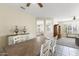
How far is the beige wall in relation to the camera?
1.32 m

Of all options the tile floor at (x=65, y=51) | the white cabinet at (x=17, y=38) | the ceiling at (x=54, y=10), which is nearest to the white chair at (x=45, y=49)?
the tile floor at (x=65, y=51)

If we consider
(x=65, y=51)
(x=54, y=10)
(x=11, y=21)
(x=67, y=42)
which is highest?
(x=54, y=10)

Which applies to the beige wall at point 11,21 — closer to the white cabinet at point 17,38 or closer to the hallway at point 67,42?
the white cabinet at point 17,38

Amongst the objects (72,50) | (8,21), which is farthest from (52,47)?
(8,21)

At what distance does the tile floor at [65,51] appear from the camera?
4.43 ft

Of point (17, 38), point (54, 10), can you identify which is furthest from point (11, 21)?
point (54, 10)

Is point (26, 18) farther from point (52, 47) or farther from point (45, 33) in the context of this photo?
point (52, 47)

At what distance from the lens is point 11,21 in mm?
1375

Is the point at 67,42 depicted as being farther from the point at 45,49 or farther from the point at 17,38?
the point at 17,38

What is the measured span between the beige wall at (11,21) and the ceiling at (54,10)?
0.21 ft

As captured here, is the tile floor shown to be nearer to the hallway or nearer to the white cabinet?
the hallway

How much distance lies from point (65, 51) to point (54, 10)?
1.86 ft

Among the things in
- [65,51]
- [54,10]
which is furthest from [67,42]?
[54,10]

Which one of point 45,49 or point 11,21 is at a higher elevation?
point 11,21
